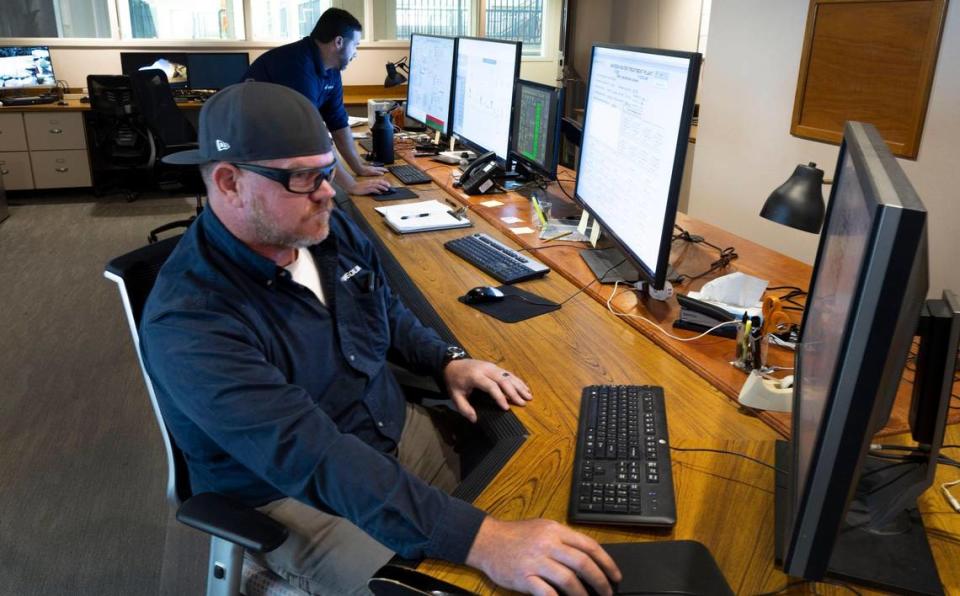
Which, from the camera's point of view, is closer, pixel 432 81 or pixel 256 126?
pixel 256 126

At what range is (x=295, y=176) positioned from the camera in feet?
4.07

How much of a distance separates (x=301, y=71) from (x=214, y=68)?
321 cm

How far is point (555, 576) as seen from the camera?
898mm

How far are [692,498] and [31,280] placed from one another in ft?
13.2

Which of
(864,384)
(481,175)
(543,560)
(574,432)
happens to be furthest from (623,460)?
(481,175)

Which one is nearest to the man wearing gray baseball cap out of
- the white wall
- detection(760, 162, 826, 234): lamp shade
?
detection(760, 162, 826, 234): lamp shade

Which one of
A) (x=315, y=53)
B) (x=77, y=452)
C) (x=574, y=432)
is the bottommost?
(x=77, y=452)

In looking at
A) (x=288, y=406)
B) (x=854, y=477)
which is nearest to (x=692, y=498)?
(x=854, y=477)

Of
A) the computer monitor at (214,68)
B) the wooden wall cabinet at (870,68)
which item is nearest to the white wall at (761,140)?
A: the wooden wall cabinet at (870,68)

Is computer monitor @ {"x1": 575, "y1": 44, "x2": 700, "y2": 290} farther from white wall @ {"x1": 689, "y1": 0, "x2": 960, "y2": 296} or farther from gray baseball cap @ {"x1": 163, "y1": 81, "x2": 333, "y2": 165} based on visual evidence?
white wall @ {"x1": 689, "y1": 0, "x2": 960, "y2": 296}

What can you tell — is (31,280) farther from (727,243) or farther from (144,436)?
(727,243)

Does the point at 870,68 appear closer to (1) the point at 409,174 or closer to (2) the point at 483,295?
(1) the point at 409,174

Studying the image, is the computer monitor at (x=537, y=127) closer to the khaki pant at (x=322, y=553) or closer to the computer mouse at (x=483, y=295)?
the computer mouse at (x=483, y=295)

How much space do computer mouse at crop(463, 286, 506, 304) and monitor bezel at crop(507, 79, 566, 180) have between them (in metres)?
0.90
